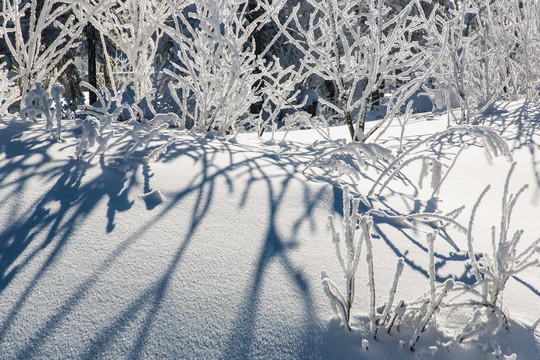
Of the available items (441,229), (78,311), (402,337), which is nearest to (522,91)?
(441,229)

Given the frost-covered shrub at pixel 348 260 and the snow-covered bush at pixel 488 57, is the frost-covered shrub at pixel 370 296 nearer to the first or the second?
the frost-covered shrub at pixel 348 260

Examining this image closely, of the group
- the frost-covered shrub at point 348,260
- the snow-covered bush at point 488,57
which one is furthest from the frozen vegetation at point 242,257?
the snow-covered bush at point 488,57

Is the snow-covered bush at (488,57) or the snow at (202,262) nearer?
the snow at (202,262)

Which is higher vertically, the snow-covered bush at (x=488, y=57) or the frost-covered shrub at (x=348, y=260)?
the snow-covered bush at (x=488, y=57)

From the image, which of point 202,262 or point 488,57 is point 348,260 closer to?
point 202,262

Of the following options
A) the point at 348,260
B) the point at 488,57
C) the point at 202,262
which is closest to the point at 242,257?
the point at 202,262

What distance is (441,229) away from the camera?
61.9 inches

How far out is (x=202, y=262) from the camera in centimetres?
115

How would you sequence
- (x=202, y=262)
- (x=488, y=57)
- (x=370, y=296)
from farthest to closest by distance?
1. (x=488, y=57)
2. (x=202, y=262)
3. (x=370, y=296)

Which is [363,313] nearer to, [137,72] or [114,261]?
[114,261]

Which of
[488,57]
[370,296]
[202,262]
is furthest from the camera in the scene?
[488,57]

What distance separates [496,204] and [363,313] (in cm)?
122

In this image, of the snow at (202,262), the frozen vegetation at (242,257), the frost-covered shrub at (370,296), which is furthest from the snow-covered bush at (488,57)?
the frost-covered shrub at (370,296)

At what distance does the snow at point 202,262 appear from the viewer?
36.1 inches
